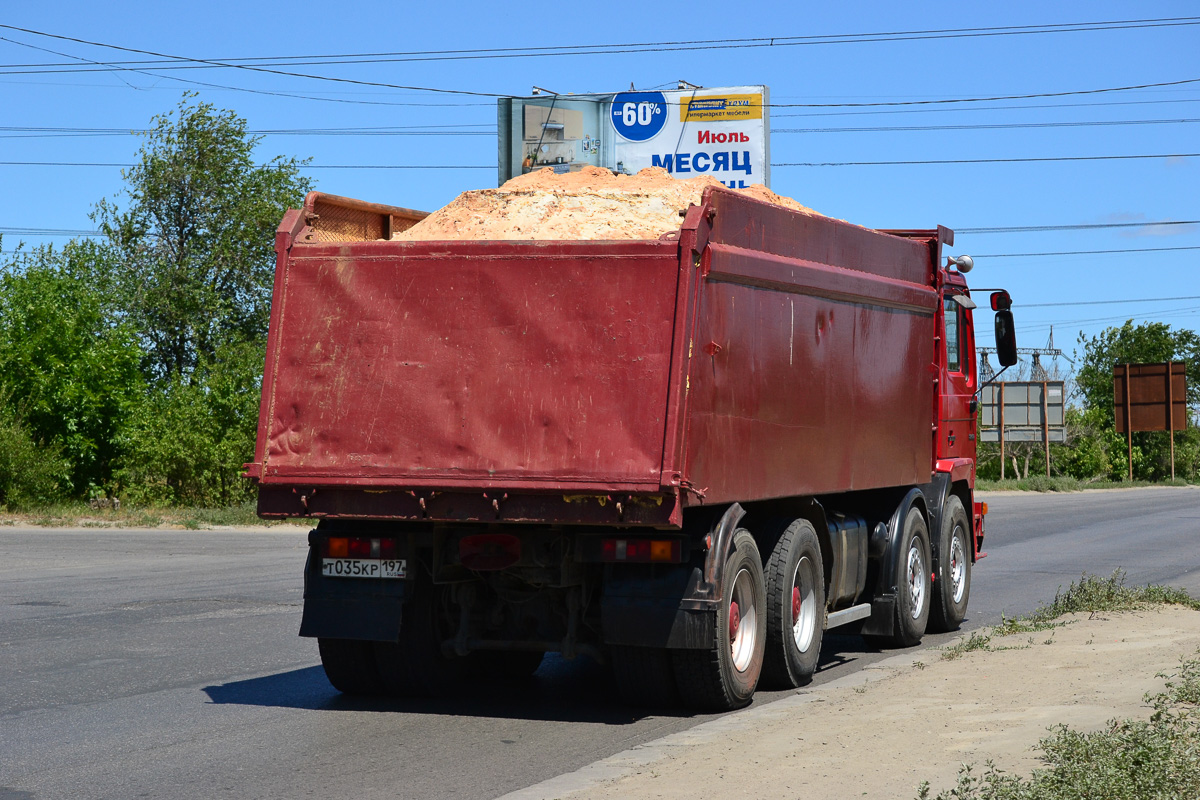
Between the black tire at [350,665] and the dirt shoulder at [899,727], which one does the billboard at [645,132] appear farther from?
the black tire at [350,665]

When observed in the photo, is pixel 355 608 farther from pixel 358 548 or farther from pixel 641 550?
pixel 641 550

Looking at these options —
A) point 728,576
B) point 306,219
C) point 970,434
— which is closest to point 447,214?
point 306,219

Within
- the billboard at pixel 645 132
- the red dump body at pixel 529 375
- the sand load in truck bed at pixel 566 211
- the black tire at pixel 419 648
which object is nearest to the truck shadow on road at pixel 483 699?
the black tire at pixel 419 648

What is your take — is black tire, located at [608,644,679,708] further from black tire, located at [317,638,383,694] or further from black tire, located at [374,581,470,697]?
black tire, located at [317,638,383,694]

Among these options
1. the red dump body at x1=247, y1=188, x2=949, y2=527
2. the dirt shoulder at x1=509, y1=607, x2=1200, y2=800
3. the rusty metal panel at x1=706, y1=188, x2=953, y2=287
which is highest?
the rusty metal panel at x1=706, y1=188, x2=953, y2=287

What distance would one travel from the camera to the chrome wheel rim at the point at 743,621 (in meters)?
8.28

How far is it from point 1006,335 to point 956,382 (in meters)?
0.60

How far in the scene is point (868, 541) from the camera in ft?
35.8

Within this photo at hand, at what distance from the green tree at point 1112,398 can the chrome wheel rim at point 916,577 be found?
5556 centimetres

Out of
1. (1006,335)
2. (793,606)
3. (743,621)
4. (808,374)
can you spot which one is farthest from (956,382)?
(743,621)

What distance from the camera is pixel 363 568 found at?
325 inches

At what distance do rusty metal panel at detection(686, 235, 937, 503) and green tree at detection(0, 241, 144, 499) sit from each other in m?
27.5

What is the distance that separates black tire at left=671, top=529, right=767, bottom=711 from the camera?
799 centimetres

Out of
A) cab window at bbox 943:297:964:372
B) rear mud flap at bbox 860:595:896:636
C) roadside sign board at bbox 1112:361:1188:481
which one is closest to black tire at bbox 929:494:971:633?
cab window at bbox 943:297:964:372
